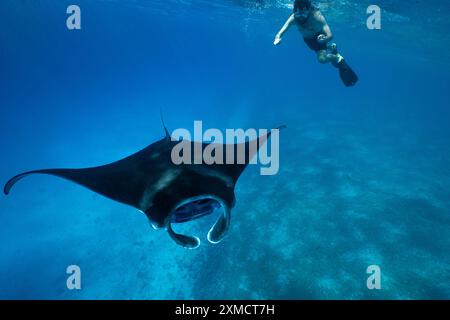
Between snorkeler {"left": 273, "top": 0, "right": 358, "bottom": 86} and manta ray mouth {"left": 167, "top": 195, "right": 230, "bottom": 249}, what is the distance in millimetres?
7536

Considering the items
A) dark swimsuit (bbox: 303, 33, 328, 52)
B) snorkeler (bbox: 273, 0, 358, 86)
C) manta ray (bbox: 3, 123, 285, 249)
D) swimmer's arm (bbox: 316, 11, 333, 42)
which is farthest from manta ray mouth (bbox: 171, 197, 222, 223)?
dark swimsuit (bbox: 303, 33, 328, 52)

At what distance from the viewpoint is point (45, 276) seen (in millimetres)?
13938

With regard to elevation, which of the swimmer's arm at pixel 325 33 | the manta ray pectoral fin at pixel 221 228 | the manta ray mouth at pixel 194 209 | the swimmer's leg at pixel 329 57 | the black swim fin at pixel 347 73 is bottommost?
the manta ray pectoral fin at pixel 221 228

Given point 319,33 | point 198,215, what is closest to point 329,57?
point 319,33

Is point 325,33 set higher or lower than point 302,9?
lower

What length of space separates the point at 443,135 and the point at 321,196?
26.0 metres

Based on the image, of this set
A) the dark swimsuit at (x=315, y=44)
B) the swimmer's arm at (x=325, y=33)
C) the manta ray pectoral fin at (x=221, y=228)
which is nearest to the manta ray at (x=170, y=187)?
the manta ray pectoral fin at (x=221, y=228)

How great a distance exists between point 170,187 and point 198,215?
0.67m

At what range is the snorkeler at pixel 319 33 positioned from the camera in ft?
32.8

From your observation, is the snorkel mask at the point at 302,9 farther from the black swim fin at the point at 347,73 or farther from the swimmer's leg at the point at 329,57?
the black swim fin at the point at 347,73

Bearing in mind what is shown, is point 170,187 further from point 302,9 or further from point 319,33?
point 319,33

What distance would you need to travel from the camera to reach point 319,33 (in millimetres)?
10805
